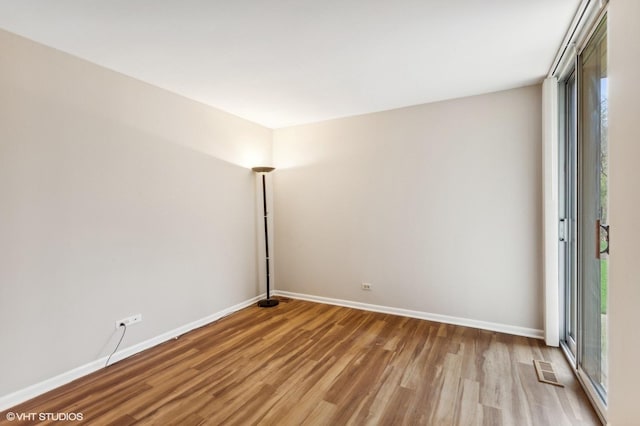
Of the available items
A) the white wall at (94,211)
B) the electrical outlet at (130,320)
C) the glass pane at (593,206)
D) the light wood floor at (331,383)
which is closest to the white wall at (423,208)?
the light wood floor at (331,383)

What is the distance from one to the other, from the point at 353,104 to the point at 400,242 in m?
1.76

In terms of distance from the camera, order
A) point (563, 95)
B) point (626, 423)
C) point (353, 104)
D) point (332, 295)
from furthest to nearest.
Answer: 1. point (332, 295)
2. point (353, 104)
3. point (563, 95)
4. point (626, 423)

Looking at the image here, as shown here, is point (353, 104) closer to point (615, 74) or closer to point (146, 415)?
point (615, 74)

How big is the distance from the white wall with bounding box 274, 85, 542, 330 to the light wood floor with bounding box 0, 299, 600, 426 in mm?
567

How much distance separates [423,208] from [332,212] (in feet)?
3.97

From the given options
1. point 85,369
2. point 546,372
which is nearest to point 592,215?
point 546,372

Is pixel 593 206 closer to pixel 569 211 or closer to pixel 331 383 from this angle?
pixel 569 211

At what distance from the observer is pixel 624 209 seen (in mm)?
1347

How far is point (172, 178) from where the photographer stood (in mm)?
3125

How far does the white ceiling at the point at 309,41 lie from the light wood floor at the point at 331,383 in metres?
2.55

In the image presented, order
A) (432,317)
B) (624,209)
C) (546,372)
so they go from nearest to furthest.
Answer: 1. (624,209)
2. (546,372)
3. (432,317)

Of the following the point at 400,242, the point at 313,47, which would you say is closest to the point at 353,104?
the point at 313,47

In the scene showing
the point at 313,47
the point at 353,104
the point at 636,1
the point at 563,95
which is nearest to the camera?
the point at 636,1

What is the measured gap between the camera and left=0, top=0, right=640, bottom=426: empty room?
186 cm
